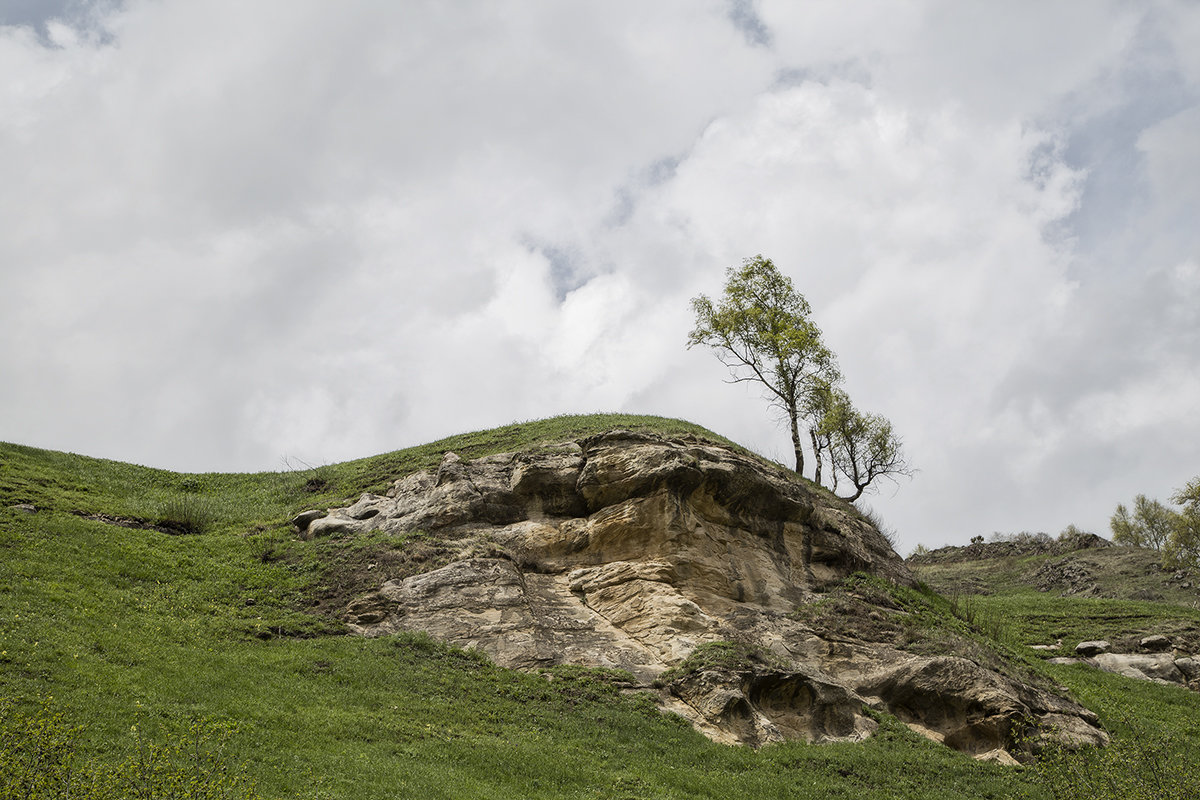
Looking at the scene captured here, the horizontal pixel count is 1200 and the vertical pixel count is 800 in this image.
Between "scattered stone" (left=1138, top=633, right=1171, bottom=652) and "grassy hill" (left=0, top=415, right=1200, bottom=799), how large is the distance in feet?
13.0

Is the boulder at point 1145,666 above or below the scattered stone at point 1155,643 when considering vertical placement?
below

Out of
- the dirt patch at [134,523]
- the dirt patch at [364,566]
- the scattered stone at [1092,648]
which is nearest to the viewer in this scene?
the dirt patch at [364,566]

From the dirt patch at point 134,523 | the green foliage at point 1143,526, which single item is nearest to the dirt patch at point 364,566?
the dirt patch at point 134,523

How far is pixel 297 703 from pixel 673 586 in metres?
13.2

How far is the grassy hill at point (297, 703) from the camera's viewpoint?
15414 mm

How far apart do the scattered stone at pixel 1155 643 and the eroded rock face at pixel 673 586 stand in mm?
10695

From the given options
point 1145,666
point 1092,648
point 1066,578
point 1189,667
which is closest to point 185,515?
point 1092,648

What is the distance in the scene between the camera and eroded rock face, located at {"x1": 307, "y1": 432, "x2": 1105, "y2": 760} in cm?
2367

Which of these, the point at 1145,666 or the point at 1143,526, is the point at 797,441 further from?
the point at 1143,526

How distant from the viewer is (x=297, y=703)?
18625 mm

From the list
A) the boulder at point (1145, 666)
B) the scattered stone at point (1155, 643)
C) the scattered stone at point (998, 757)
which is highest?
the scattered stone at point (1155, 643)

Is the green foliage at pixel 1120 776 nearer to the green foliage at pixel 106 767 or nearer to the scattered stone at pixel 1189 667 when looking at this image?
the scattered stone at pixel 1189 667

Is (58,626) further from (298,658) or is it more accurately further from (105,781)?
(105,781)

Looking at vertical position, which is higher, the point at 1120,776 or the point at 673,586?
the point at 673,586
